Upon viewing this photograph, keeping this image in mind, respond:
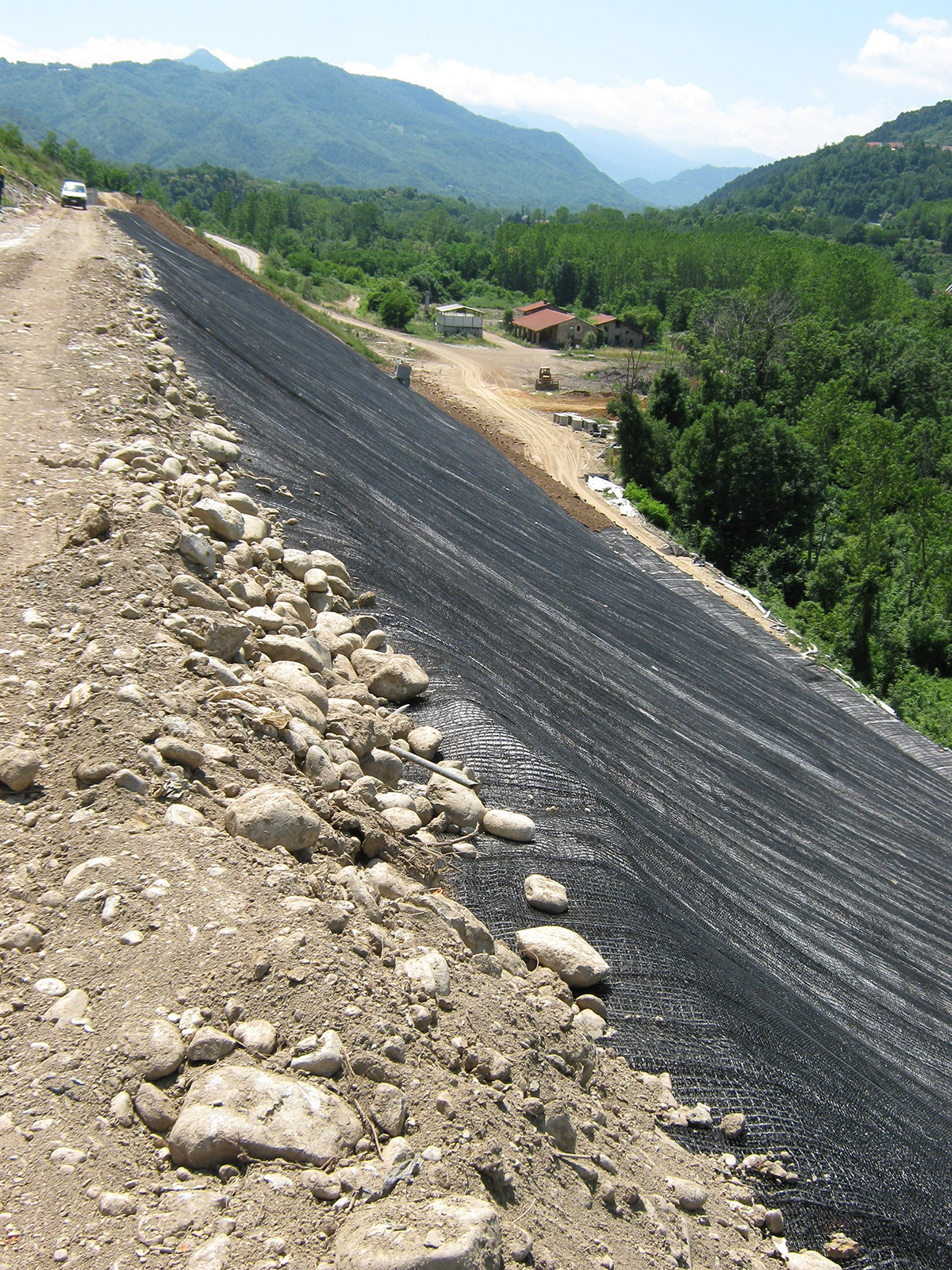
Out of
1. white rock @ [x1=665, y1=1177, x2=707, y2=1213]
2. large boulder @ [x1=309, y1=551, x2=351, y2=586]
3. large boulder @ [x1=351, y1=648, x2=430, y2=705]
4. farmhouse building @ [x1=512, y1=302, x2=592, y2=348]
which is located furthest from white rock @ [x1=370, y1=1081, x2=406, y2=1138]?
farmhouse building @ [x1=512, y1=302, x2=592, y2=348]

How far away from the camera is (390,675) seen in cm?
676

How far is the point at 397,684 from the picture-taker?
6.78 meters

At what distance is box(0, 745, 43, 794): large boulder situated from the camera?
12.5 feet

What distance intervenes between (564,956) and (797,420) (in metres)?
33.6

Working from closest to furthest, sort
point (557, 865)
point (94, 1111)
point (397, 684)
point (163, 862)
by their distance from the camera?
point (94, 1111)
point (163, 862)
point (557, 865)
point (397, 684)

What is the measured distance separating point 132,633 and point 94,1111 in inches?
112

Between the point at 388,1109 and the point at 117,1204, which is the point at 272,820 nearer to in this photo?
the point at 388,1109

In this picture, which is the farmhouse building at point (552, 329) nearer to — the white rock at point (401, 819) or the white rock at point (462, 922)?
the white rock at point (401, 819)

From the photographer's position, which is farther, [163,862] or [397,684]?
[397,684]

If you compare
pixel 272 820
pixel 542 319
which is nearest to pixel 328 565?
pixel 272 820

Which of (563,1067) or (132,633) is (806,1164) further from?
(132,633)

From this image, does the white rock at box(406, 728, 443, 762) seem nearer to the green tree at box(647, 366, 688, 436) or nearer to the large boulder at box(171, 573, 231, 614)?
the large boulder at box(171, 573, 231, 614)

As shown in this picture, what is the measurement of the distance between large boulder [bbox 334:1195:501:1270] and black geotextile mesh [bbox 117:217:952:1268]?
2.21 m

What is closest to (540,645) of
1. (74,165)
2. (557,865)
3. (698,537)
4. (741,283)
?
(557,865)
